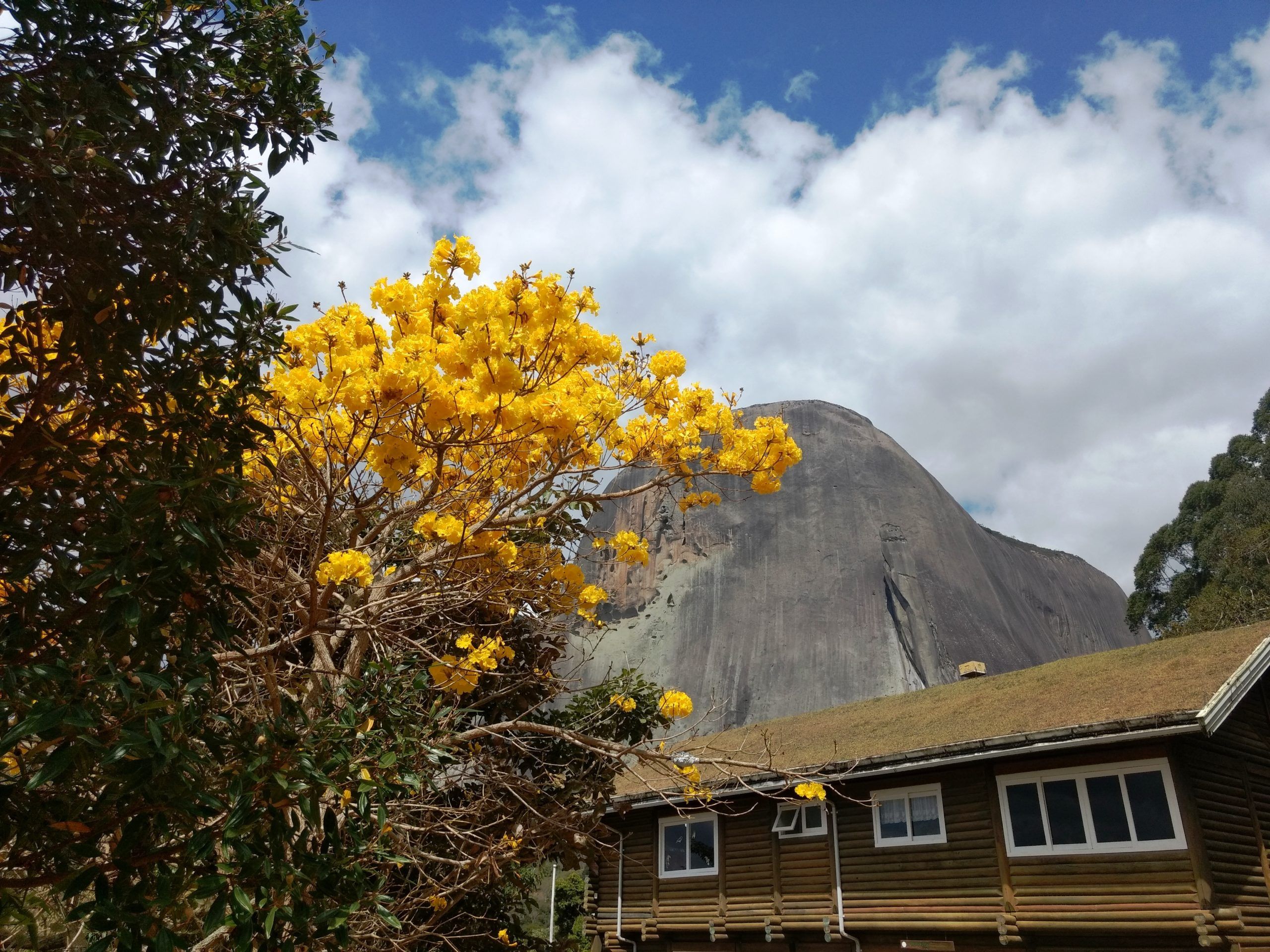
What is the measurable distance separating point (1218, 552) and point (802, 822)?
3263 centimetres

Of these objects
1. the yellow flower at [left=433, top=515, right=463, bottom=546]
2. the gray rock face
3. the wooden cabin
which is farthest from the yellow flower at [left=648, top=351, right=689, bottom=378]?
the gray rock face

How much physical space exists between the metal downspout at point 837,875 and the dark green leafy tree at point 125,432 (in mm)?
12030

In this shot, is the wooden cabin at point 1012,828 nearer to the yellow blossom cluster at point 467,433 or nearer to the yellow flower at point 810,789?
the yellow flower at point 810,789

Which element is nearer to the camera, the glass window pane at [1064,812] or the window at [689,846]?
the glass window pane at [1064,812]

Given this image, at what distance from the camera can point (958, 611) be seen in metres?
53.6

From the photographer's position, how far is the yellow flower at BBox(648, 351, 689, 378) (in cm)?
575

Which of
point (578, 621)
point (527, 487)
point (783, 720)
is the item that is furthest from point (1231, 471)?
point (527, 487)

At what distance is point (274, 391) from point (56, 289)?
5.82 ft

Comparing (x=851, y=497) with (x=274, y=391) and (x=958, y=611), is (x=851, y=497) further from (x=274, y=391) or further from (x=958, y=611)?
(x=274, y=391)

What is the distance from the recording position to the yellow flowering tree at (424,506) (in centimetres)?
423

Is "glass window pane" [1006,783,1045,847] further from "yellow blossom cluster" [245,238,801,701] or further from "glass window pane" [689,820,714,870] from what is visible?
"yellow blossom cluster" [245,238,801,701]

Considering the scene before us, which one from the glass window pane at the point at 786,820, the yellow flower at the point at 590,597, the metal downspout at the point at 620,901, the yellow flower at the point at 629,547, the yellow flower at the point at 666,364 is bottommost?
the metal downspout at the point at 620,901

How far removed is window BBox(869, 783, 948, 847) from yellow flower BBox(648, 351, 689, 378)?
31.3ft

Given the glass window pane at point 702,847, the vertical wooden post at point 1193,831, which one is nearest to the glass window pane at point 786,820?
the glass window pane at point 702,847
